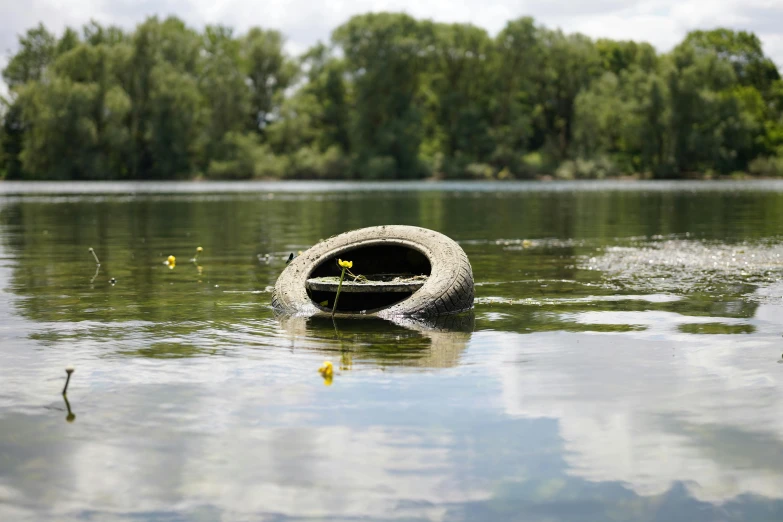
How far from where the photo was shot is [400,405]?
7.04 m

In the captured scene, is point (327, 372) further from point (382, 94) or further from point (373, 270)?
point (382, 94)

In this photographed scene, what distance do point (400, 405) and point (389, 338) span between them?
111 inches

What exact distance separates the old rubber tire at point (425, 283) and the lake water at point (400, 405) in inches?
15.4

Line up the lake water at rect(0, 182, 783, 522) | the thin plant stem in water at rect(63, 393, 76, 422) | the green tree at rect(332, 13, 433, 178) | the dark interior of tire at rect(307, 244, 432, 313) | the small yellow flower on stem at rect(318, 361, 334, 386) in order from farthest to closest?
1. the green tree at rect(332, 13, 433, 178)
2. the dark interior of tire at rect(307, 244, 432, 313)
3. the small yellow flower on stem at rect(318, 361, 334, 386)
4. the thin plant stem in water at rect(63, 393, 76, 422)
5. the lake water at rect(0, 182, 783, 522)

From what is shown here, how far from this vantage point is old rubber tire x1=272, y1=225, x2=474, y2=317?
1116cm

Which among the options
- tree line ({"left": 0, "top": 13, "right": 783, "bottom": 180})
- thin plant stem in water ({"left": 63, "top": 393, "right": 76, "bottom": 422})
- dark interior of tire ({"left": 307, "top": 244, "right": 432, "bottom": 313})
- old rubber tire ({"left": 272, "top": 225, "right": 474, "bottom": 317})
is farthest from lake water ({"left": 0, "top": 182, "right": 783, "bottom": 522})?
tree line ({"left": 0, "top": 13, "right": 783, "bottom": 180})

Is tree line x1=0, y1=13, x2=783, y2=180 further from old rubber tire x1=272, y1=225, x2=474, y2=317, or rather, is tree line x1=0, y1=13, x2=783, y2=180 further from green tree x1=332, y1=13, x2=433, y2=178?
old rubber tire x1=272, y1=225, x2=474, y2=317

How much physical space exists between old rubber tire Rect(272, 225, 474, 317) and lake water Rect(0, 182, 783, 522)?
390 millimetres

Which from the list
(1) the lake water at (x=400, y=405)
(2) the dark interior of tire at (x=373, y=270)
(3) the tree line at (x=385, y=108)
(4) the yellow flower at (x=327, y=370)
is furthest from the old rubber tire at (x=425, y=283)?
(3) the tree line at (x=385, y=108)

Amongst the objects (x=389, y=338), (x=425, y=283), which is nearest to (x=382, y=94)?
(x=425, y=283)

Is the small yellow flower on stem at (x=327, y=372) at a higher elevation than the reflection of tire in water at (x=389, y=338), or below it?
higher

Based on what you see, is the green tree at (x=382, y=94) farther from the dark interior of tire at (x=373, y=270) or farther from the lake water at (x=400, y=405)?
the lake water at (x=400, y=405)

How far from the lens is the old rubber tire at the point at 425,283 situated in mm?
11156

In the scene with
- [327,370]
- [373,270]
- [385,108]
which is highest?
[385,108]
